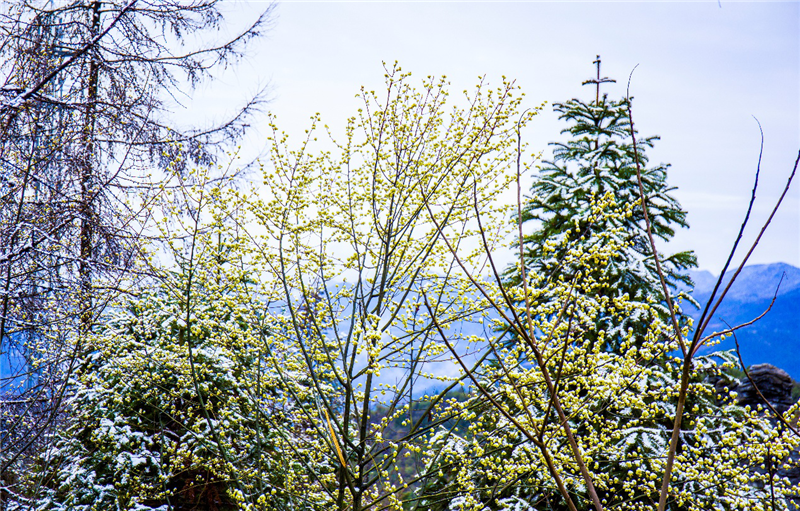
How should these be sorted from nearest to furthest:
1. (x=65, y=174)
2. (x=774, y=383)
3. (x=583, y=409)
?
(x=583, y=409) → (x=65, y=174) → (x=774, y=383)

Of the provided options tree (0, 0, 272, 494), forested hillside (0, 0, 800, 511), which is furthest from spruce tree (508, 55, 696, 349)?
tree (0, 0, 272, 494)

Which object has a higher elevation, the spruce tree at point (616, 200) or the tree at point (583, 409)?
the spruce tree at point (616, 200)

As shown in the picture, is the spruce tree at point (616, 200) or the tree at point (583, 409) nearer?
the tree at point (583, 409)

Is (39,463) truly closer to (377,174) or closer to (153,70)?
(377,174)

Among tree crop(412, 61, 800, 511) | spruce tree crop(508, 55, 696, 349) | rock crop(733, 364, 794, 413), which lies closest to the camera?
tree crop(412, 61, 800, 511)

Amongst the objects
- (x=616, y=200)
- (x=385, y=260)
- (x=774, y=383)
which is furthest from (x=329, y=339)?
(x=774, y=383)

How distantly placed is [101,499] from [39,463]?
2.77ft

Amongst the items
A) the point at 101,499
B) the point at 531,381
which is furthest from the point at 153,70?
the point at 531,381

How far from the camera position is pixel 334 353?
176 inches

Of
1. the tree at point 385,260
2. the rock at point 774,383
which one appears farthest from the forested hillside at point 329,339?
the rock at point 774,383

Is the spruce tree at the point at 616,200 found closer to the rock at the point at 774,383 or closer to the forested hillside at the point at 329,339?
the forested hillside at the point at 329,339

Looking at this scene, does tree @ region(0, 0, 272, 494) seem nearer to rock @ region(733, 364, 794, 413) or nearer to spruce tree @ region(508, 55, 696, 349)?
spruce tree @ region(508, 55, 696, 349)

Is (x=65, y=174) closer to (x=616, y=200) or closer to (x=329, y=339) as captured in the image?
(x=329, y=339)

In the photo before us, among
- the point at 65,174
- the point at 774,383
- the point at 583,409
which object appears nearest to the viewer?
the point at 583,409
